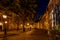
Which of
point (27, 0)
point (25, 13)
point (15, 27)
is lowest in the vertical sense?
point (15, 27)

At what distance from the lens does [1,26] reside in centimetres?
4797

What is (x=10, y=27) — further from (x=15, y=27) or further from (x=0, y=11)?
(x=0, y=11)

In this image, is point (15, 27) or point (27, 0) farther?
point (15, 27)

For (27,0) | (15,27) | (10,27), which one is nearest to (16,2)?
(27,0)

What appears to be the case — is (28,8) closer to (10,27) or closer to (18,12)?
(18,12)

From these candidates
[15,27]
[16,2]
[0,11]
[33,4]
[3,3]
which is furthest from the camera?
[15,27]

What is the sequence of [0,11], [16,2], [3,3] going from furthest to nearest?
[0,11] → [16,2] → [3,3]

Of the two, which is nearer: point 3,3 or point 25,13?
point 3,3

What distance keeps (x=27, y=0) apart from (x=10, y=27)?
42.9 ft

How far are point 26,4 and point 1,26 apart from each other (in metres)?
9.33

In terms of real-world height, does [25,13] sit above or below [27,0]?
below

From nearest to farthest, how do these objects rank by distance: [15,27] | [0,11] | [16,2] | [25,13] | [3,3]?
1. [3,3]
2. [16,2]
3. [0,11]
4. [25,13]
5. [15,27]

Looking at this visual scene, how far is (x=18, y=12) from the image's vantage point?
4806 cm

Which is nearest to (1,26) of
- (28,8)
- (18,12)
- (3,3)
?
(18,12)
